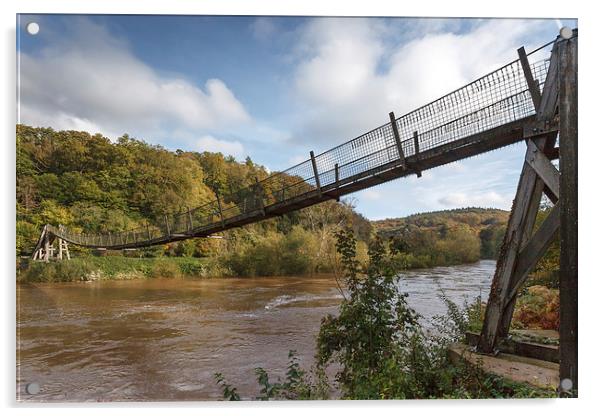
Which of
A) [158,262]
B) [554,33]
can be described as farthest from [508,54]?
[158,262]

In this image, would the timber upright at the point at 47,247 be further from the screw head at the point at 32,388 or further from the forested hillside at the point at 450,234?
the forested hillside at the point at 450,234

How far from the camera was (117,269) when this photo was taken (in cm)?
461

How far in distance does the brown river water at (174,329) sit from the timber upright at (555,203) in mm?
881

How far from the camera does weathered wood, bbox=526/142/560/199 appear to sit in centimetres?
230

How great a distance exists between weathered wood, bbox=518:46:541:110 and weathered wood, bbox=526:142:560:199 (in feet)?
1.02

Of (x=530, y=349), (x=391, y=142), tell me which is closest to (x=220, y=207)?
(x=391, y=142)

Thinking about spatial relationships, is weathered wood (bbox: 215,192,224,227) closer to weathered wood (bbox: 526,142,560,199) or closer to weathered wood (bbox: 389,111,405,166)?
weathered wood (bbox: 389,111,405,166)

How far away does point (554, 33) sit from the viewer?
2.73 m

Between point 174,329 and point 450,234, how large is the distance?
10.5 feet

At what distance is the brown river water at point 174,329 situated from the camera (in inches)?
106

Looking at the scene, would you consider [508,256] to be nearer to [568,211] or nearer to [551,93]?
[568,211]
